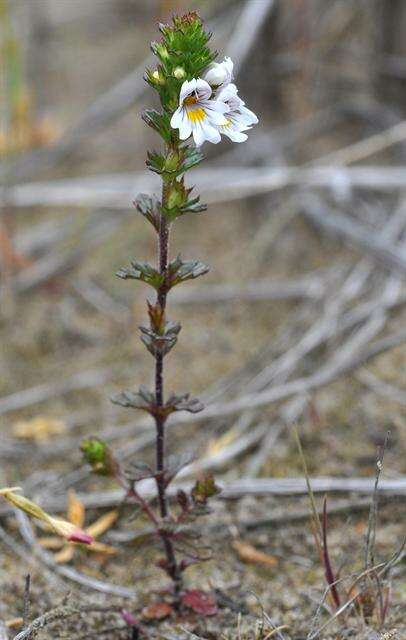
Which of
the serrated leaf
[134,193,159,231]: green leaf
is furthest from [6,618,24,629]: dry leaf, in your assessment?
[134,193,159,231]: green leaf

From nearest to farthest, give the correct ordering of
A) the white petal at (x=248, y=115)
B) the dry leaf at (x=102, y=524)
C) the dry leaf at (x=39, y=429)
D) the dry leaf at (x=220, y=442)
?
the white petal at (x=248, y=115) < the dry leaf at (x=102, y=524) < the dry leaf at (x=220, y=442) < the dry leaf at (x=39, y=429)

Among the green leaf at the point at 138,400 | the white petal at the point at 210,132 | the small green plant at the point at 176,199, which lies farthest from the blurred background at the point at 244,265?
the white petal at the point at 210,132

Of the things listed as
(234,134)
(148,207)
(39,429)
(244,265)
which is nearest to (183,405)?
(148,207)

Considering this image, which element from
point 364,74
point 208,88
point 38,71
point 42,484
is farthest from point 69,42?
point 208,88

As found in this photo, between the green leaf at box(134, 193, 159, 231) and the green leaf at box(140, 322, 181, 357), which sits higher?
the green leaf at box(134, 193, 159, 231)

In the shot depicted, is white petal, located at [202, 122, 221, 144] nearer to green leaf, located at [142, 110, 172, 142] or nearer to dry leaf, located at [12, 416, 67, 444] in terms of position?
green leaf, located at [142, 110, 172, 142]

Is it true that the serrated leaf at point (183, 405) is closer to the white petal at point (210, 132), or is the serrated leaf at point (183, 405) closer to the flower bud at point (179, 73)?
the white petal at point (210, 132)

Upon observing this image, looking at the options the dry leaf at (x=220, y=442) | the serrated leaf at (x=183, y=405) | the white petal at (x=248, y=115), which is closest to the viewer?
the white petal at (x=248, y=115)
